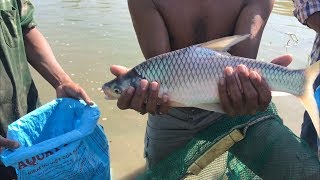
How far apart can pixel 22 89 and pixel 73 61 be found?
385 centimetres

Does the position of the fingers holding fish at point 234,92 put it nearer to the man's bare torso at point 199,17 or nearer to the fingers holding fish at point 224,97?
the fingers holding fish at point 224,97

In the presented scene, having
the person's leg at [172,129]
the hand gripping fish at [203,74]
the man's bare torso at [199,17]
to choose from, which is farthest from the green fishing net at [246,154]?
the man's bare torso at [199,17]

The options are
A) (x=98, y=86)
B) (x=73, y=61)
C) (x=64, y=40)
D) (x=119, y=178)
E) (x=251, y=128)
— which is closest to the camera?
(x=251, y=128)

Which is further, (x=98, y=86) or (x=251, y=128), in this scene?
(x=98, y=86)

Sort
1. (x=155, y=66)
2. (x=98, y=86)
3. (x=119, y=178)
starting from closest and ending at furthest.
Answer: (x=155, y=66)
(x=119, y=178)
(x=98, y=86)

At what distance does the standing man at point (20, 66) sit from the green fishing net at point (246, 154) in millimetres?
727

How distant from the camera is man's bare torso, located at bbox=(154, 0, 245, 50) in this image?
3.00 m

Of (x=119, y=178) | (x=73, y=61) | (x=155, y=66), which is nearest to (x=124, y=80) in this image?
(x=155, y=66)

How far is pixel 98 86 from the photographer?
586 cm

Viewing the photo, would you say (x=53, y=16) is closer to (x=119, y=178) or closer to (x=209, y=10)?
(x=119, y=178)

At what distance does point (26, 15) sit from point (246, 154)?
5.55 feet

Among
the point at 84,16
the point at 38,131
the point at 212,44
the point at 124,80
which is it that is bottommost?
the point at 84,16

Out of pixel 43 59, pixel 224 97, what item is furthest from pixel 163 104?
pixel 43 59

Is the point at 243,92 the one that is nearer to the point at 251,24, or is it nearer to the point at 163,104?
the point at 163,104
